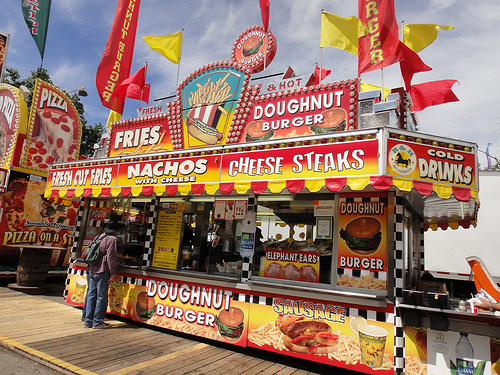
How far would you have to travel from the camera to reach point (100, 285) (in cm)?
658

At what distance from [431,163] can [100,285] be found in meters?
6.09

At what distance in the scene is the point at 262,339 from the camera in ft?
17.6

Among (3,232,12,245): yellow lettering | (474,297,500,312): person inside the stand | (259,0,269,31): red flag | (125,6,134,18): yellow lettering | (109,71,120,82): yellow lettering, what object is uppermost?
(125,6,134,18): yellow lettering

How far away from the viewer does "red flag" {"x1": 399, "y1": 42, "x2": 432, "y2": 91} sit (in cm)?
568

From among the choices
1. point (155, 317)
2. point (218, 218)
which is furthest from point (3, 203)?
point (218, 218)

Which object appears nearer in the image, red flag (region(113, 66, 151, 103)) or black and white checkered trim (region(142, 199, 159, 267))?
black and white checkered trim (region(142, 199, 159, 267))

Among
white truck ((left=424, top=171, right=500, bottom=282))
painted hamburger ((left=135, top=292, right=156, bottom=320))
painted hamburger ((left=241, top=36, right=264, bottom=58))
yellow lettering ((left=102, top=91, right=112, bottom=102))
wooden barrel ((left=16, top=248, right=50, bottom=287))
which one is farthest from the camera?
white truck ((left=424, top=171, right=500, bottom=282))

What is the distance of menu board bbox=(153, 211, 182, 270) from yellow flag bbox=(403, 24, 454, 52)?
17.5 feet

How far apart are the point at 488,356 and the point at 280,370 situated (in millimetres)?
2616

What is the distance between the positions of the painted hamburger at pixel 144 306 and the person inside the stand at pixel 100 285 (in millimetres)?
597

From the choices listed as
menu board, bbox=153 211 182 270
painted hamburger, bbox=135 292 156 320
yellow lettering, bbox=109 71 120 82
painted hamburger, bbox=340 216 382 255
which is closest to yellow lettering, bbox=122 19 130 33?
yellow lettering, bbox=109 71 120 82

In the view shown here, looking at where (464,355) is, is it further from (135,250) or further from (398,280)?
(135,250)

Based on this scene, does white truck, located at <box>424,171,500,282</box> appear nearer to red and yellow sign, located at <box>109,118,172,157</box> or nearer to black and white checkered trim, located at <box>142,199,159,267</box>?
black and white checkered trim, located at <box>142,199,159,267</box>

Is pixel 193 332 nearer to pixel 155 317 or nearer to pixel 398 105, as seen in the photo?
pixel 155 317
